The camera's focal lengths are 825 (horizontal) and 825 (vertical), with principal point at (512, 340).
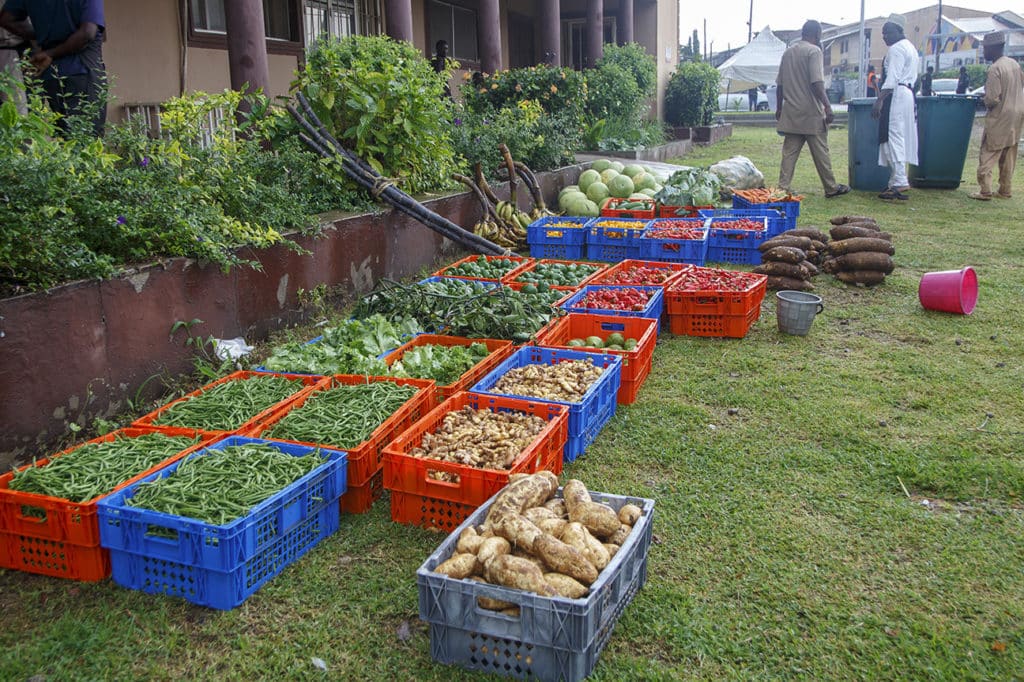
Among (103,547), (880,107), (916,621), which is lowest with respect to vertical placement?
(916,621)

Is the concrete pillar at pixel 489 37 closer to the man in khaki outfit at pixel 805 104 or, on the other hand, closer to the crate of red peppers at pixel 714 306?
the man in khaki outfit at pixel 805 104

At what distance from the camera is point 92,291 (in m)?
4.28

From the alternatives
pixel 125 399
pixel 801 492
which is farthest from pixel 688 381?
pixel 125 399

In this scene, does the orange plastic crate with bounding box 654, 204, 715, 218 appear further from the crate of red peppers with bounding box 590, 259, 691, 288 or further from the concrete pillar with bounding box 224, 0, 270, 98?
the concrete pillar with bounding box 224, 0, 270, 98

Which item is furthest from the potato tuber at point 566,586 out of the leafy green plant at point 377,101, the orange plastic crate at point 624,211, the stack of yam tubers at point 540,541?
the orange plastic crate at point 624,211

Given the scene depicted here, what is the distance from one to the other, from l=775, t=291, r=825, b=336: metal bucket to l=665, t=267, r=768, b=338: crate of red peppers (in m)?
0.22

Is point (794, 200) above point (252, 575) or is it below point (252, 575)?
above

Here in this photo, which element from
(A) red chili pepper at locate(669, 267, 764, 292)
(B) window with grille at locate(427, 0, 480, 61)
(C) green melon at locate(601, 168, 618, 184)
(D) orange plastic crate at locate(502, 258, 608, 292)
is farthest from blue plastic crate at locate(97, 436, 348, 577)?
(B) window with grille at locate(427, 0, 480, 61)

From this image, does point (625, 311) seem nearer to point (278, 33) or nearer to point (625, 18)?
point (278, 33)

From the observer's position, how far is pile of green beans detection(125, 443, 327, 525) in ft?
10.1

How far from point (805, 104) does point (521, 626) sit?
11236 mm

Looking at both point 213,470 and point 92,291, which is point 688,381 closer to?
point 213,470

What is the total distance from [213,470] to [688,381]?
3091 mm

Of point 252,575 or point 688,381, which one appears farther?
point 688,381
